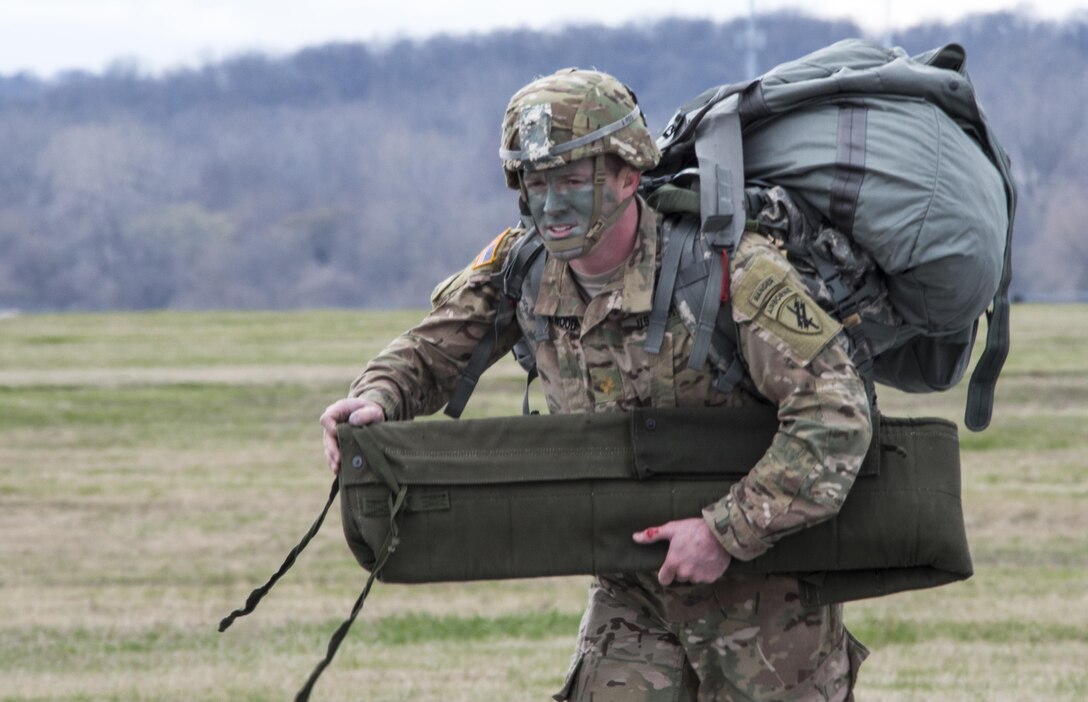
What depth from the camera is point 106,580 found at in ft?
38.1

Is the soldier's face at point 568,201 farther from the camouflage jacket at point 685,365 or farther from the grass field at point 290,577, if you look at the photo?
the grass field at point 290,577

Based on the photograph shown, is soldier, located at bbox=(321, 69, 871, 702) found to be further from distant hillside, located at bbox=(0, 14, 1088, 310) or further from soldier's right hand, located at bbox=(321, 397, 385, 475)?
distant hillside, located at bbox=(0, 14, 1088, 310)

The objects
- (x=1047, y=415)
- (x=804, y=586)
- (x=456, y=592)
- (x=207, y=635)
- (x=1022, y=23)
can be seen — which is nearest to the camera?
(x=804, y=586)

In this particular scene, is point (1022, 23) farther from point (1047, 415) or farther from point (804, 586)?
point (804, 586)

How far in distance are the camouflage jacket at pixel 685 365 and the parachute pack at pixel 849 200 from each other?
0.22ft

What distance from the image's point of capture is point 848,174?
3809 millimetres

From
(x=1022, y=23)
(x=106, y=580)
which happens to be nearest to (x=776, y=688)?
(x=106, y=580)

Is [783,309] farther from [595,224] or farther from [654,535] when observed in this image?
[654,535]

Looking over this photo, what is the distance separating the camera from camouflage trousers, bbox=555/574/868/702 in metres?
4.02

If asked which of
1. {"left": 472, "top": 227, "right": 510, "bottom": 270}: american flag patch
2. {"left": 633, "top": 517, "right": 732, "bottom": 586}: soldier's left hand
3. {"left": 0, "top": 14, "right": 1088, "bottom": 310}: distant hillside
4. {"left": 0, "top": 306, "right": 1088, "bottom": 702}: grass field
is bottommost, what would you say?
{"left": 0, "top": 14, "right": 1088, "bottom": 310}: distant hillside

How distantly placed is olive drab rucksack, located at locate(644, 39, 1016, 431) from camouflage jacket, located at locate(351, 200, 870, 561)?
83mm

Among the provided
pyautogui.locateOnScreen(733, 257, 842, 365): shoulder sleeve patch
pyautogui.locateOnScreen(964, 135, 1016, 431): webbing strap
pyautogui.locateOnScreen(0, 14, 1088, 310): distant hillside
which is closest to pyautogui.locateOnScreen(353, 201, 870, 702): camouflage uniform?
pyautogui.locateOnScreen(733, 257, 842, 365): shoulder sleeve patch

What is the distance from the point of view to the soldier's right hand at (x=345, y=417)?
3.95 metres

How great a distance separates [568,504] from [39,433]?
1798cm
